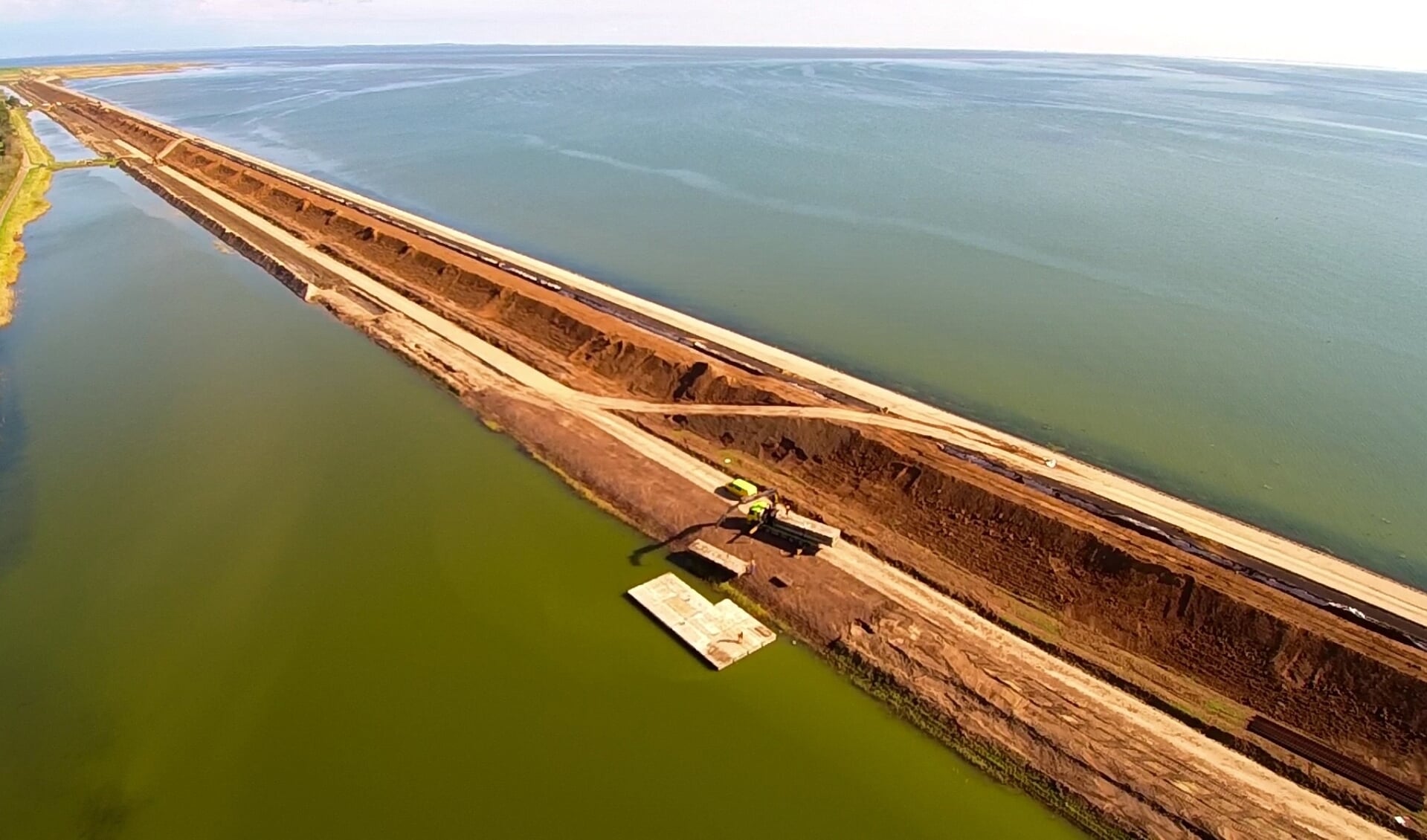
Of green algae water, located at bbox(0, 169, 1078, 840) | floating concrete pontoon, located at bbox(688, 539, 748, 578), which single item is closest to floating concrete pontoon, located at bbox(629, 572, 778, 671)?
green algae water, located at bbox(0, 169, 1078, 840)

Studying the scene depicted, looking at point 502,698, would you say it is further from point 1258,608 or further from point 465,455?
point 1258,608

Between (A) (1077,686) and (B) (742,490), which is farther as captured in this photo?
(B) (742,490)

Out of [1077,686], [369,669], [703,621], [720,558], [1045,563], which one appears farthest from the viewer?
[720,558]

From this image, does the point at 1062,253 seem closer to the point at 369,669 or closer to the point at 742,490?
the point at 742,490

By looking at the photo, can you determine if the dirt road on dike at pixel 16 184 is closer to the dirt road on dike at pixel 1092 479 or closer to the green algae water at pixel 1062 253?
the green algae water at pixel 1062 253

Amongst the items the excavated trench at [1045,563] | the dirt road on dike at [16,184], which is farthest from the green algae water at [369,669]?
the dirt road on dike at [16,184]

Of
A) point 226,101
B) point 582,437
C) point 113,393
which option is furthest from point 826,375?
point 226,101

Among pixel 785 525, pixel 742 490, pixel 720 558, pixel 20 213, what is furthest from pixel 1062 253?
pixel 20 213
